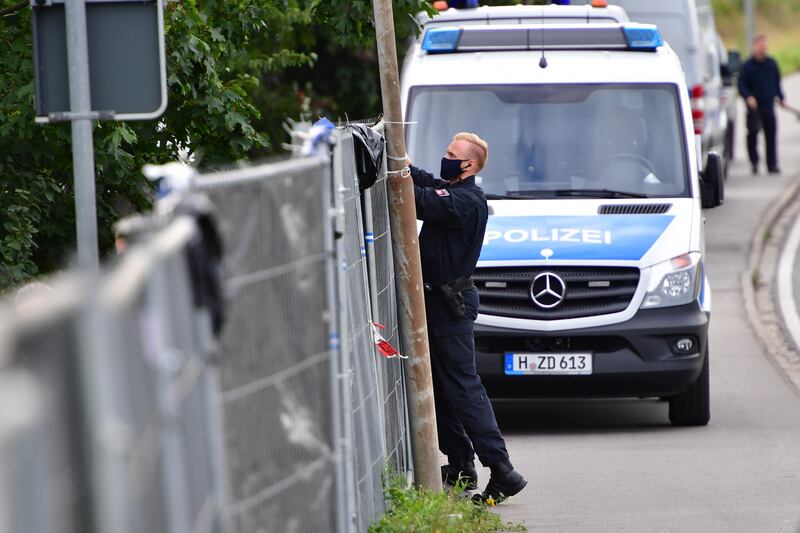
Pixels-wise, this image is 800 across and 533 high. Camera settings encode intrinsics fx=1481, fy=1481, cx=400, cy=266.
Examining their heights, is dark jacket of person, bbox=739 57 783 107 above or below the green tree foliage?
below

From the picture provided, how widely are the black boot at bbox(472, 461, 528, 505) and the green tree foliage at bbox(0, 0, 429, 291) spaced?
263 cm

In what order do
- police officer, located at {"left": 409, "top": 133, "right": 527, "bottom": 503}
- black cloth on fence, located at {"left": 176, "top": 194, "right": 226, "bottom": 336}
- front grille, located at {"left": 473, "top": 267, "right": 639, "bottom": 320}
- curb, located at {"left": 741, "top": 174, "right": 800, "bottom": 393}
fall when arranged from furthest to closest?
curb, located at {"left": 741, "top": 174, "right": 800, "bottom": 393}, front grille, located at {"left": 473, "top": 267, "right": 639, "bottom": 320}, police officer, located at {"left": 409, "top": 133, "right": 527, "bottom": 503}, black cloth on fence, located at {"left": 176, "top": 194, "right": 226, "bottom": 336}

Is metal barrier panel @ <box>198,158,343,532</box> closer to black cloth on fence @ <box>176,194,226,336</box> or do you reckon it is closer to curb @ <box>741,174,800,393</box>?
black cloth on fence @ <box>176,194,226,336</box>

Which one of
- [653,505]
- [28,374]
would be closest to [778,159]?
[653,505]

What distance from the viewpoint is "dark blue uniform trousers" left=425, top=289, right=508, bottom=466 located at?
710 cm

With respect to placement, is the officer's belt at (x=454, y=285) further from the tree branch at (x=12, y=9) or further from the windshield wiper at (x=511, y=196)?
the tree branch at (x=12, y=9)

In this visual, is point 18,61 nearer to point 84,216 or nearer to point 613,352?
point 84,216

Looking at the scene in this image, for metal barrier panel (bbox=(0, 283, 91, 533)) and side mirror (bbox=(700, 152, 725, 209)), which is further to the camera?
side mirror (bbox=(700, 152, 725, 209))

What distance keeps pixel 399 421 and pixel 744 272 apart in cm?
959

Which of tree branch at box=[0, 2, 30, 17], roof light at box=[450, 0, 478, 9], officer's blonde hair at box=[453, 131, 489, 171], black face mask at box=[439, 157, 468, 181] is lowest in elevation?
black face mask at box=[439, 157, 468, 181]

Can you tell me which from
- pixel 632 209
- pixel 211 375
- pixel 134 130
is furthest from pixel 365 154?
pixel 632 209

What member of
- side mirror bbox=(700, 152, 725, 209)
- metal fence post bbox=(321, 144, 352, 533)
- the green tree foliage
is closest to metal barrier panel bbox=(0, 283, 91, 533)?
metal fence post bbox=(321, 144, 352, 533)

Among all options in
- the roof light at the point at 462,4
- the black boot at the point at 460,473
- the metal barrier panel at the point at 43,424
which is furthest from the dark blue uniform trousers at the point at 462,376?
the roof light at the point at 462,4

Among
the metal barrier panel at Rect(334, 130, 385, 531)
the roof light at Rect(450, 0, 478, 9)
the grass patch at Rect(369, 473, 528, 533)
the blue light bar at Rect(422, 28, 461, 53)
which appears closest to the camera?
the metal barrier panel at Rect(334, 130, 385, 531)
